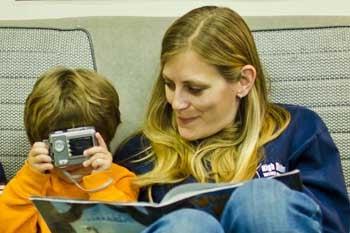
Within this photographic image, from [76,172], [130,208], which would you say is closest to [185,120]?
[76,172]

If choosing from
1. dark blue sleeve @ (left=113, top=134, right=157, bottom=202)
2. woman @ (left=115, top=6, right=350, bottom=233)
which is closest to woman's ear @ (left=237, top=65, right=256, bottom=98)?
woman @ (left=115, top=6, right=350, bottom=233)

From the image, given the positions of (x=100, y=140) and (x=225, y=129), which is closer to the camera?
(x=100, y=140)

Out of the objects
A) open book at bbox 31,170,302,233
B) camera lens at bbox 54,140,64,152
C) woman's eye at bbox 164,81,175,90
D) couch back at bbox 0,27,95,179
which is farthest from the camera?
couch back at bbox 0,27,95,179

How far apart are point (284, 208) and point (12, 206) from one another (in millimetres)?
593

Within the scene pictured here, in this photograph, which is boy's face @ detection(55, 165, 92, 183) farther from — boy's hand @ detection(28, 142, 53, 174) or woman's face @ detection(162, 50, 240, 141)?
woman's face @ detection(162, 50, 240, 141)

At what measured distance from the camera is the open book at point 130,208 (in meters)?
1.00

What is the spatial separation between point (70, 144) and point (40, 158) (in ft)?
0.24

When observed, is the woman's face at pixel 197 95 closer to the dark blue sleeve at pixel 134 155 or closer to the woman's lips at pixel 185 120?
the woman's lips at pixel 185 120

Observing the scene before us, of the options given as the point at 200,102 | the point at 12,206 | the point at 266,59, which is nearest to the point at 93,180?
the point at 12,206

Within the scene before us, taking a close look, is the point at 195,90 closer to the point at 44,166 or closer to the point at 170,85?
the point at 170,85

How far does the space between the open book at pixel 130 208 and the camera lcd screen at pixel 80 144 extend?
191 millimetres

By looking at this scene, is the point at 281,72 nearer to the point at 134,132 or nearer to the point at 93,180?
the point at 134,132

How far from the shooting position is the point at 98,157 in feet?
4.07

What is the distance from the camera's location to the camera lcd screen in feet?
4.00
